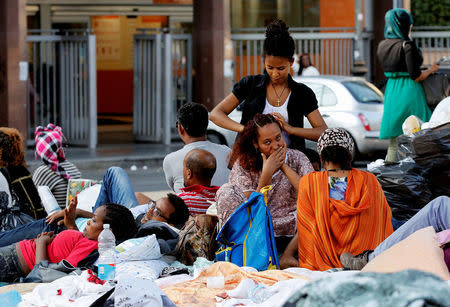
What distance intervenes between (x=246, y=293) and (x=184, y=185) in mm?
2065

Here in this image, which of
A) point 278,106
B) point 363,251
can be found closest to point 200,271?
point 363,251

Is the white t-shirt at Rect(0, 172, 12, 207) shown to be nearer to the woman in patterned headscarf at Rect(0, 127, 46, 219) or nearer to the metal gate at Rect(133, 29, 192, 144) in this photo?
the woman in patterned headscarf at Rect(0, 127, 46, 219)

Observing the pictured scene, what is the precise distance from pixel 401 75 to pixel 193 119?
12.3 feet

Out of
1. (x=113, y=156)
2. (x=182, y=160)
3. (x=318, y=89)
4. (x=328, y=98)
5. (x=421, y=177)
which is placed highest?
(x=318, y=89)

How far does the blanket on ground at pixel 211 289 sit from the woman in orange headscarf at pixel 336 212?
0.48 m

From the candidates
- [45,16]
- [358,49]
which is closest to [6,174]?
[45,16]

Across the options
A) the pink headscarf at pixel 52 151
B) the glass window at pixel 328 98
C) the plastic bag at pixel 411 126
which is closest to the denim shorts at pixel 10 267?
the pink headscarf at pixel 52 151

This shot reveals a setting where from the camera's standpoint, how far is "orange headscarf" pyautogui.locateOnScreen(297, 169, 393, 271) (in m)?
5.90

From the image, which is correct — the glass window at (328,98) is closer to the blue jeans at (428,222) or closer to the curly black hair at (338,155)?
the curly black hair at (338,155)

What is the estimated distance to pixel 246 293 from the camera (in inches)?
208

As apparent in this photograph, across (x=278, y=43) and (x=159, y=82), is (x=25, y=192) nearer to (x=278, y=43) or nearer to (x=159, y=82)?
(x=278, y=43)

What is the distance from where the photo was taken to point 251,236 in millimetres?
5949

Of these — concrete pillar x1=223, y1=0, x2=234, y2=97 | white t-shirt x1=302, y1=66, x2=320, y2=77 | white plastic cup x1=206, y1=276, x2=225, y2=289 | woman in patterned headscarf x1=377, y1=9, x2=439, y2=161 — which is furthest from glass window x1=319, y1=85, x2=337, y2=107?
white plastic cup x1=206, y1=276, x2=225, y2=289

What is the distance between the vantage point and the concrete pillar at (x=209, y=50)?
18.0 m
